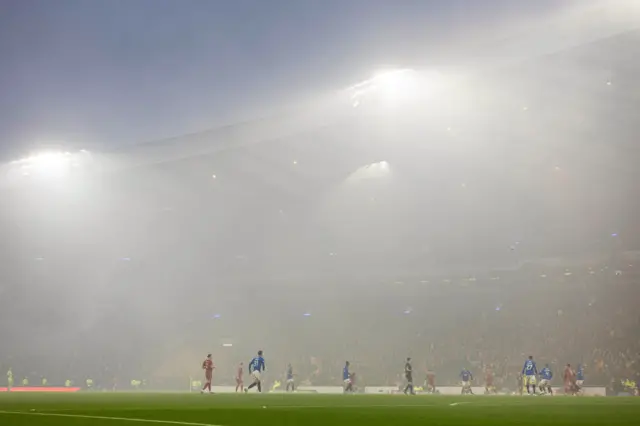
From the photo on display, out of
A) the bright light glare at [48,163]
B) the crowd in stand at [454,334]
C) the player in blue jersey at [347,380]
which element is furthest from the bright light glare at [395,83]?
the bright light glare at [48,163]

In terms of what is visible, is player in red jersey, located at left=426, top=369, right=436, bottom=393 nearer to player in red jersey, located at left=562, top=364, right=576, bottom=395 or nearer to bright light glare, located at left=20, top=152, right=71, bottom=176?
player in red jersey, located at left=562, top=364, right=576, bottom=395

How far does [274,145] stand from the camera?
4806 centimetres

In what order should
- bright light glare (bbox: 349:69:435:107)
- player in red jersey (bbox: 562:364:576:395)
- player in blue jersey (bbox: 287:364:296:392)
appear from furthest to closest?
player in blue jersey (bbox: 287:364:296:392), bright light glare (bbox: 349:69:435:107), player in red jersey (bbox: 562:364:576:395)

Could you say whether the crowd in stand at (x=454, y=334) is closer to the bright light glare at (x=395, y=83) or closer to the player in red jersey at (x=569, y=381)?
the player in red jersey at (x=569, y=381)

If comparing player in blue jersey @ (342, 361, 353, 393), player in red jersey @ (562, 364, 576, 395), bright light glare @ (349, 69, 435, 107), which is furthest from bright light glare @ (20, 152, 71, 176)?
player in red jersey @ (562, 364, 576, 395)

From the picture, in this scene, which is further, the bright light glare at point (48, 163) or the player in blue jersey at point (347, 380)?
the bright light glare at point (48, 163)

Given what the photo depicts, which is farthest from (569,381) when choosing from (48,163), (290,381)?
(48,163)

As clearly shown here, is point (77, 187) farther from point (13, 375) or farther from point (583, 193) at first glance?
point (583, 193)

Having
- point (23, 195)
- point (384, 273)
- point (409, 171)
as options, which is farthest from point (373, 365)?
point (23, 195)

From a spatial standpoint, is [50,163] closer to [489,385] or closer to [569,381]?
[489,385]

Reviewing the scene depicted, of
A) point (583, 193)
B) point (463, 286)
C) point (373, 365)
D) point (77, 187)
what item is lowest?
point (373, 365)

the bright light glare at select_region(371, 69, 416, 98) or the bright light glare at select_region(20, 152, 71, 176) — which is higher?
the bright light glare at select_region(371, 69, 416, 98)

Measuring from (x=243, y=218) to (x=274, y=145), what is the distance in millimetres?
8330

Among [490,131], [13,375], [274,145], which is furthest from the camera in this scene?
[13,375]
